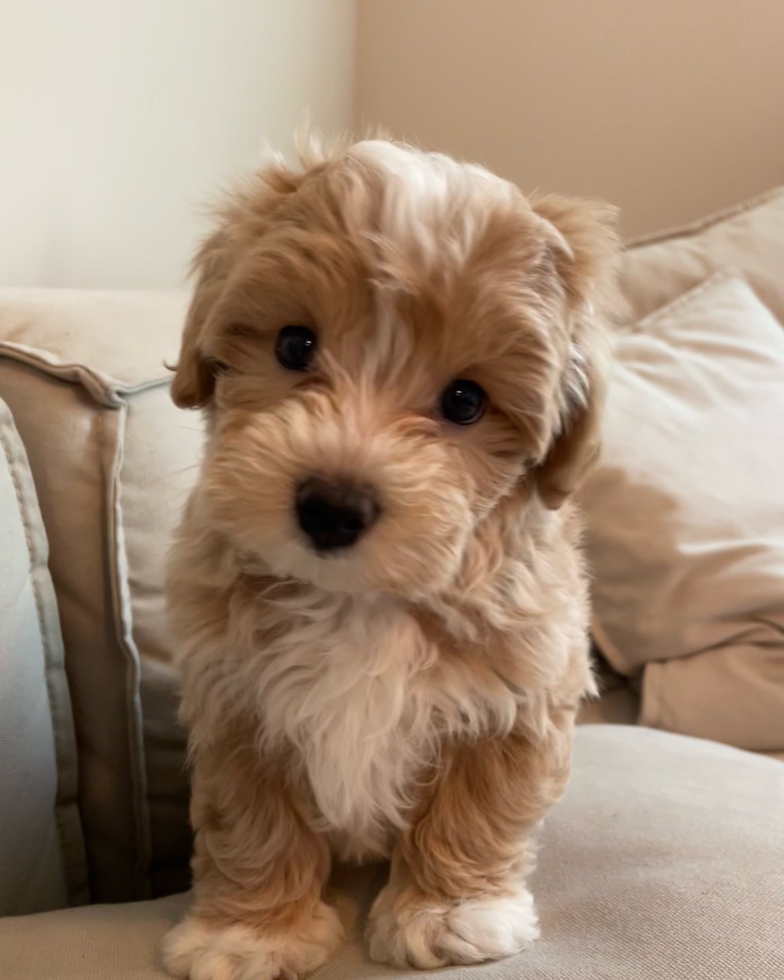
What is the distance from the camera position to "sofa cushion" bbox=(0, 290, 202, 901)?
1.28 m

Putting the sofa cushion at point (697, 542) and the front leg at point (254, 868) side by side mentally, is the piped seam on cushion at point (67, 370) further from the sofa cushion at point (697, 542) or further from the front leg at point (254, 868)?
the sofa cushion at point (697, 542)

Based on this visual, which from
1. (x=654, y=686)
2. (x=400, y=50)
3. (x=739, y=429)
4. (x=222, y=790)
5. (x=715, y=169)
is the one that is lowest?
(x=654, y=686)

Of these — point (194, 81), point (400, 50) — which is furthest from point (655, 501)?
point (400, 50)

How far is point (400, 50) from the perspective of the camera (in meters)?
2.63

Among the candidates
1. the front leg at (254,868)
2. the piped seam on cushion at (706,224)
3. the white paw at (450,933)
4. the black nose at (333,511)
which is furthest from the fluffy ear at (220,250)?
the piped seam on cushion at (706,224)

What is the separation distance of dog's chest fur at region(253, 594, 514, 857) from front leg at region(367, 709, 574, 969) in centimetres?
8

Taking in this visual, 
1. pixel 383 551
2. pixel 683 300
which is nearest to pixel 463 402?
pixel 383 551

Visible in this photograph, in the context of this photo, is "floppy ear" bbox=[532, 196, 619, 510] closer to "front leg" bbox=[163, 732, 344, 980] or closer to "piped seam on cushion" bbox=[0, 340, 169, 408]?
"front leg" bbox=[163, 732, 344, 980]

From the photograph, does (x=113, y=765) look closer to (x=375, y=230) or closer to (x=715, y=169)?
(x=375, y=230)

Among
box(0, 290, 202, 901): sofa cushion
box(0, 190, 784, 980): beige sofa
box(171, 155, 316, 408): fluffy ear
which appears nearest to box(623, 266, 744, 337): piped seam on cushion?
box(0, 190, 784, 980): beige sofa

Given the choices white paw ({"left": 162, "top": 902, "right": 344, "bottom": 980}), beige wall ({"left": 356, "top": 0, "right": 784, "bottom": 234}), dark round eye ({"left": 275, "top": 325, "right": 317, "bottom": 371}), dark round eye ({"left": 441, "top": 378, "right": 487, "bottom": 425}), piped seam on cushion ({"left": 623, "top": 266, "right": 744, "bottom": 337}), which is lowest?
white paw ({"left": 162, "top": 902, "right": 344, "bottom": 980})

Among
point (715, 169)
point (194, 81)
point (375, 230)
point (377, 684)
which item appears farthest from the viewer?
point (715, 169)

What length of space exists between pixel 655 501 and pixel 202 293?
99 cm

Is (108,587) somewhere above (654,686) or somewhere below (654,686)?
above
